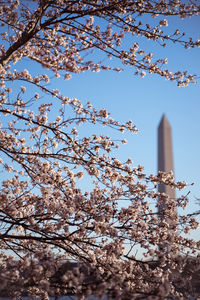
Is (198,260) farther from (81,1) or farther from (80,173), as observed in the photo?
(81,1)

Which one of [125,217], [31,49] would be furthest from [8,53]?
[125,217]

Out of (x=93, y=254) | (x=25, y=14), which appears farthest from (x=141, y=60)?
(x=93, y=254)

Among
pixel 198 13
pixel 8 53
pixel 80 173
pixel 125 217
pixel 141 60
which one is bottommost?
pixel 125 217

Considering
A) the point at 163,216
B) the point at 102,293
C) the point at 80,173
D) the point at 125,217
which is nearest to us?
the point at 102,293

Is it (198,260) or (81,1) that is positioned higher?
(81,1)

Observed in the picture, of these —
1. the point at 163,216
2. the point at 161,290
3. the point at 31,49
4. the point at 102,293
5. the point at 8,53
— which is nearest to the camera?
the point at 102,293

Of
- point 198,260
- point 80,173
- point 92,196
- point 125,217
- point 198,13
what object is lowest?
point 198,260

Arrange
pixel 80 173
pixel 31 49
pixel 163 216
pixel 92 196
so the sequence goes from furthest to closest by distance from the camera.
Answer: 1. pixel 31 49
2. pixel 80 173
3. pixel 163 216
4. pixel 92 196

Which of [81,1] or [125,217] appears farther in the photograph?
[81,1]

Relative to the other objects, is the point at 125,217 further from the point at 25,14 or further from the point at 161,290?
the point at 25,14

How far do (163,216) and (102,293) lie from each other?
8.16 ft

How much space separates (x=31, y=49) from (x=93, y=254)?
15.1 ft

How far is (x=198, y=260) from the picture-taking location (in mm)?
4113

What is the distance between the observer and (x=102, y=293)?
8.43 feet
